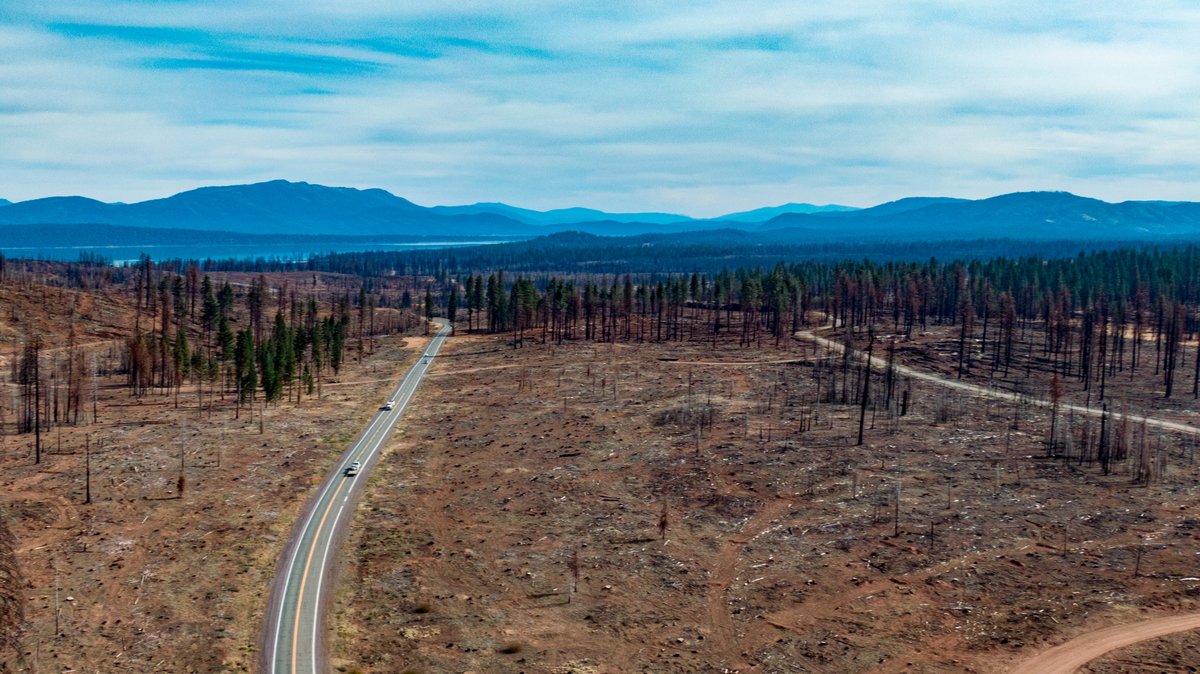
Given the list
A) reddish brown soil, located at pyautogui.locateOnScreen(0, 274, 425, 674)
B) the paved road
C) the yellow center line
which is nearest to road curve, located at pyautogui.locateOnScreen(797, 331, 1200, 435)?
the paved road

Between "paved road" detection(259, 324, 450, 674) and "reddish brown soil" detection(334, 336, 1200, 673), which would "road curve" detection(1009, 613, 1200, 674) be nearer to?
"reddish brown soil" detection(334, 336, 1200, 673)

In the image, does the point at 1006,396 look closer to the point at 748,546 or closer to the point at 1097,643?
the point at 748,546

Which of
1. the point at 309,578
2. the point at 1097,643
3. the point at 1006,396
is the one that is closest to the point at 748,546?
the point at 1097,643

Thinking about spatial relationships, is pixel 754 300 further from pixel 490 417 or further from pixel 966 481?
pixel 966 481

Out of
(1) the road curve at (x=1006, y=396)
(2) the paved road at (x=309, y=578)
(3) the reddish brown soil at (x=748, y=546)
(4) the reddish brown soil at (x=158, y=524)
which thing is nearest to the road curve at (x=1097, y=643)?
(3) the reddish brown soil at (x=748, y=546)

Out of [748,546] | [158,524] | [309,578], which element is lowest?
[158,524]
